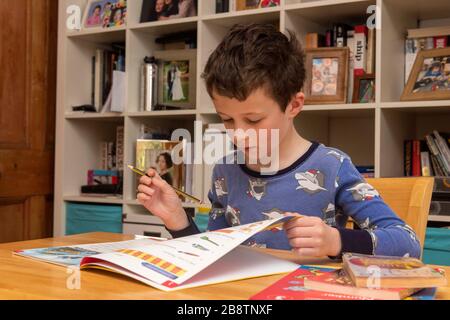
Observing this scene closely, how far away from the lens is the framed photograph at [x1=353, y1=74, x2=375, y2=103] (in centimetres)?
212

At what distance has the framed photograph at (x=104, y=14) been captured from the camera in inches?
108

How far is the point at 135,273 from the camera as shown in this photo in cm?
72

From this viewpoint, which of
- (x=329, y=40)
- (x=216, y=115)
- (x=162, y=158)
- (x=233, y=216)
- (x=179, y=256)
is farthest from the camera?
(x=162, y=158)

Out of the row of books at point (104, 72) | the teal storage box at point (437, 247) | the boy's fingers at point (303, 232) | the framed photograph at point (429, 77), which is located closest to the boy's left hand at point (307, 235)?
the boy's fingers at point (303, 232)

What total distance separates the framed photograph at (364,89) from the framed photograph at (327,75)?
0.04 meters

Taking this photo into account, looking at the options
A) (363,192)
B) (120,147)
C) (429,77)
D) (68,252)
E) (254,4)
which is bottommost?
(68,252)

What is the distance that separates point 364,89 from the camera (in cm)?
213

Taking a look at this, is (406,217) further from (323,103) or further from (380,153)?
(323,103)

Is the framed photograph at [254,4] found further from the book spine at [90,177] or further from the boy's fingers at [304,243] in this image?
the boy's fingers at [304,243]

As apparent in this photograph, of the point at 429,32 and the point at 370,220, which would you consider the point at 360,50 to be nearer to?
the point at 429,32

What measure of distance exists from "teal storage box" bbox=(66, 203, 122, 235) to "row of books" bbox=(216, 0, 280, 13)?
992 millimetres

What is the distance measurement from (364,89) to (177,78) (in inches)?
34.0

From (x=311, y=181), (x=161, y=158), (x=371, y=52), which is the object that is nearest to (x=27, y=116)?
(x=161, y=158)

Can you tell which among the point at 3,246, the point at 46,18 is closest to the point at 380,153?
the point at 3,246
